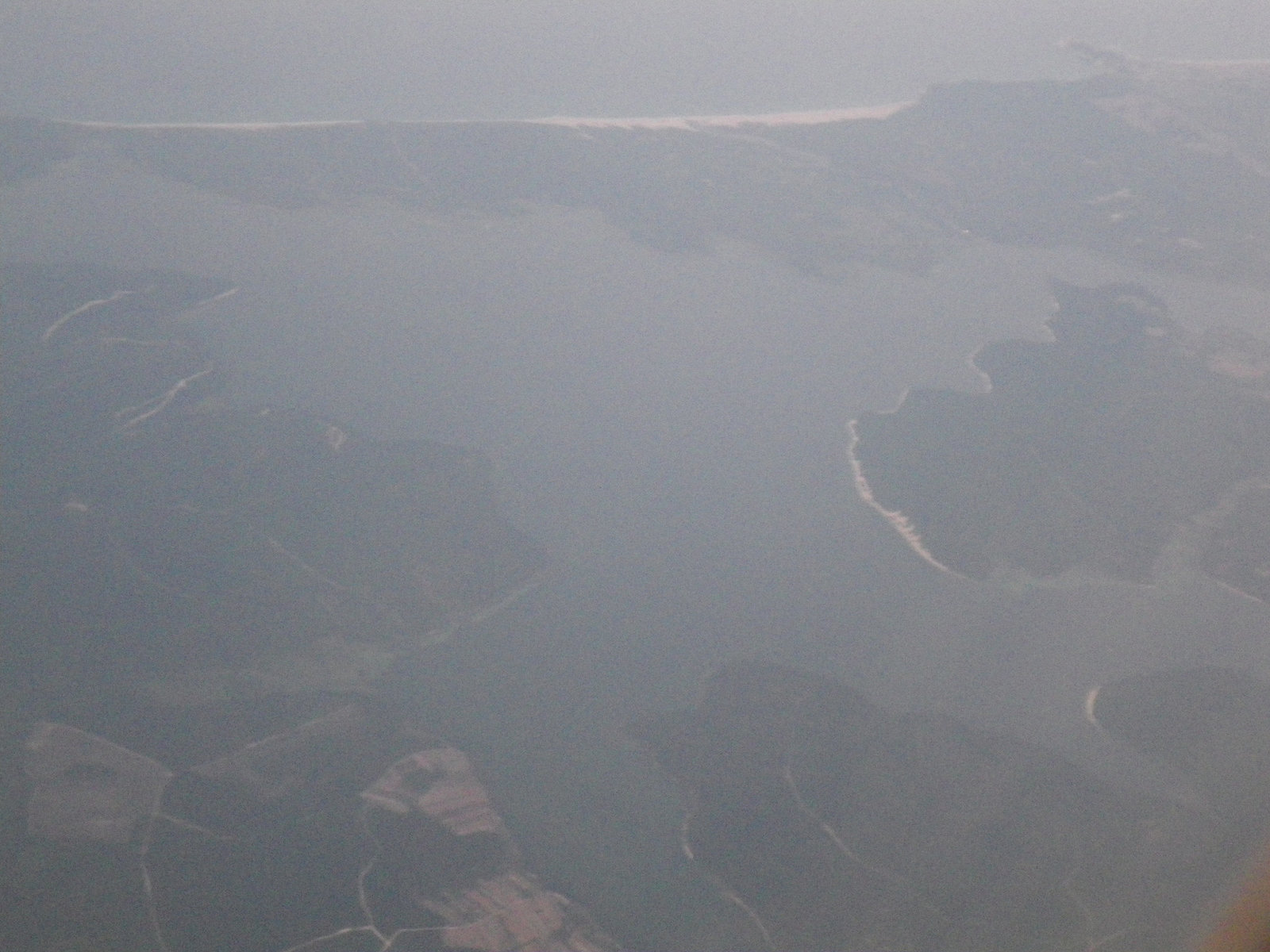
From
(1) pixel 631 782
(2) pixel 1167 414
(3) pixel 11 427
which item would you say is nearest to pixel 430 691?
(1) pixel 631 782

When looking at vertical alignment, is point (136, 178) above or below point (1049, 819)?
above

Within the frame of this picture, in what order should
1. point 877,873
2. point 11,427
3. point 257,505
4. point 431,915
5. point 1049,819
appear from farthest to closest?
point 11,427
point 257,505
point 1049,819
point 877,873
point 431,915

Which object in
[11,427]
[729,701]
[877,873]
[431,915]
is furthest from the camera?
[11,427]

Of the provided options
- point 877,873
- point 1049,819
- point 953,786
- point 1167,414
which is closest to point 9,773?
point 877,873

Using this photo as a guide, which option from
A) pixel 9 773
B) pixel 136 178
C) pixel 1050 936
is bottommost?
pixel 1050 936

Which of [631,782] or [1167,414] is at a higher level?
[1167,414]

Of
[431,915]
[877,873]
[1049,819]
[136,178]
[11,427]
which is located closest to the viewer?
[431,915]

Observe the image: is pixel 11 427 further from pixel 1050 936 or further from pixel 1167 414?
pixel 1167 414

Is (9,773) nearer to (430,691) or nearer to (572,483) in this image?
(430,691)

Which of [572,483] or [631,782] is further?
[572,483]
